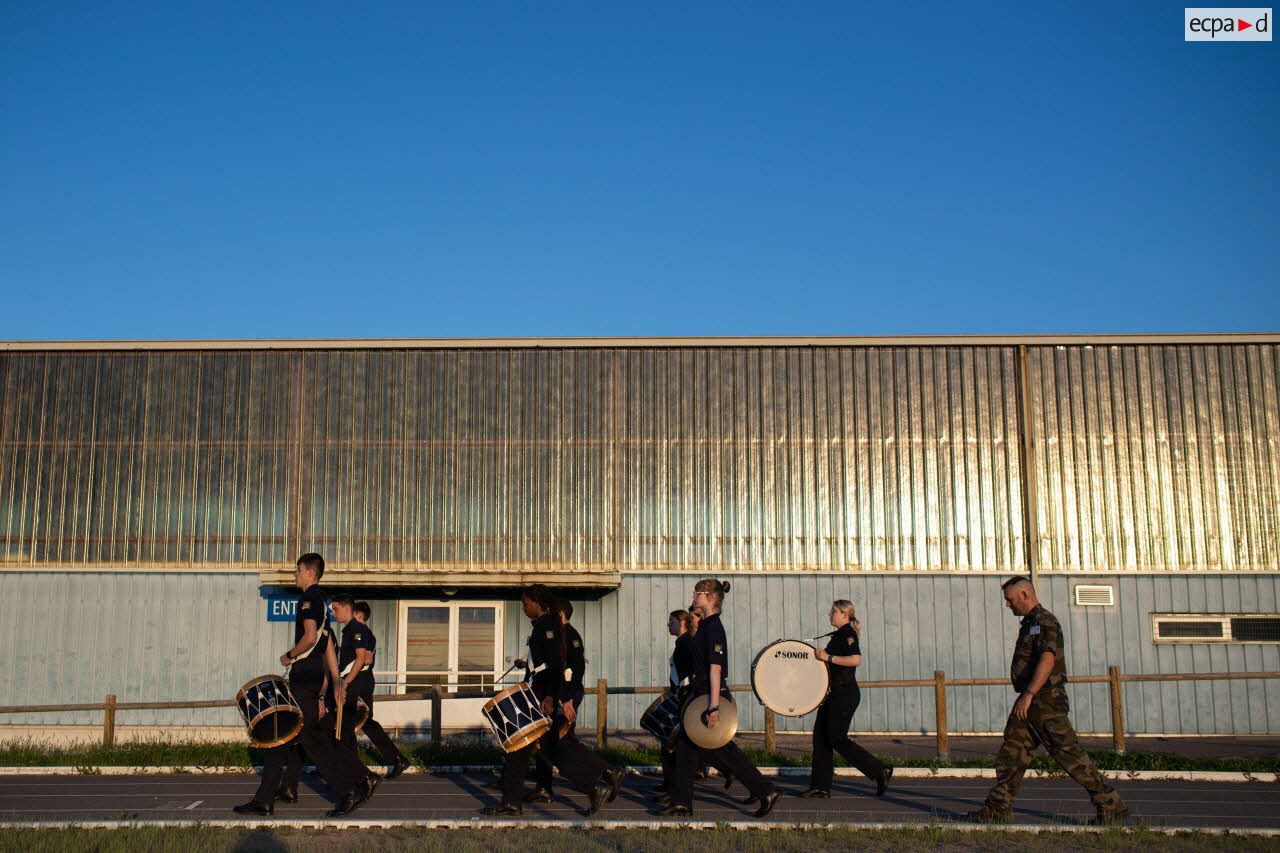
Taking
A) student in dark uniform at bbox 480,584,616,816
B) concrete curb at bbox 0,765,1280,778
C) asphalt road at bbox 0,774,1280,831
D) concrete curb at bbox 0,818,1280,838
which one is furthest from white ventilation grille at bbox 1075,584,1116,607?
student in dark uniform at bbox 480,584,616,816

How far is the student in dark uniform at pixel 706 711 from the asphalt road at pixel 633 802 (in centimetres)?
19

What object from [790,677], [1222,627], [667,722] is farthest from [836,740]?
[1222,627]

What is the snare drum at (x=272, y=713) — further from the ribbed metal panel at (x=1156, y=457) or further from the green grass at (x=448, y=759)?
the ribbed metal panel at (x=1156, y=457)

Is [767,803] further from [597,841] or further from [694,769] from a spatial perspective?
[597,841]

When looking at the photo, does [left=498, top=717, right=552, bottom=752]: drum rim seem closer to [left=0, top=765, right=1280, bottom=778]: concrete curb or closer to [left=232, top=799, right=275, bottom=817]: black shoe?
[left=232, top=799, right=275, bottom=817]: black shoe

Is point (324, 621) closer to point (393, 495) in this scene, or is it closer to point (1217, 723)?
point (393, 495)

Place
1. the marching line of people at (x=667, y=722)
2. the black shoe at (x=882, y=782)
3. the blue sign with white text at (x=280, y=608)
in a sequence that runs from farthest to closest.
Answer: the blue sign with white text at (x=280, y=608), the black shoe at (x=882, y=782), the marching line of people at (x=667, y=722)

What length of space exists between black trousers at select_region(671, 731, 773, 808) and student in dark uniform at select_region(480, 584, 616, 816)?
66 cm

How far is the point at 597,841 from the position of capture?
8727mm

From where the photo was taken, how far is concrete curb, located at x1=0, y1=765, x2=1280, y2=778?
1255cm

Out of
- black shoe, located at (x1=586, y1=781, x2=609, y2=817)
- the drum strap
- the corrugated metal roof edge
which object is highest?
the corrugated metal roof edge

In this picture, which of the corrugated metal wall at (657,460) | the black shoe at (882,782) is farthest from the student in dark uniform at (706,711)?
the corrugated metal wall at (657,460)

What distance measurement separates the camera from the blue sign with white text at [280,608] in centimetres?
2030

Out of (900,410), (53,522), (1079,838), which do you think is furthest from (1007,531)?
(53,522)
